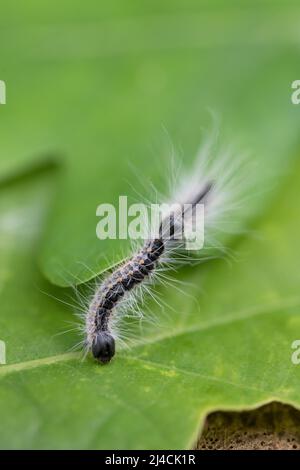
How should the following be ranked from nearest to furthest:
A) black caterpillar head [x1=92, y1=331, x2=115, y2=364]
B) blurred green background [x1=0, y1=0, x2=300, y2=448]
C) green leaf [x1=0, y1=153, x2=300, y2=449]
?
1. green leaf [x1=0, y1=153, x2=300, y2=449]
2. blurred green background [x1=0, y1=0, x2=300, y2=448]
3. black caterpillar head [x1=92, y1=331, x2=115, y2=364]

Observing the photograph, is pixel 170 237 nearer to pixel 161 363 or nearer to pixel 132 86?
pixel 161 363

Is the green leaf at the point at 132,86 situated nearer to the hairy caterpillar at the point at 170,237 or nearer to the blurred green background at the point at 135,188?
the blurred green background at the point at 135,188

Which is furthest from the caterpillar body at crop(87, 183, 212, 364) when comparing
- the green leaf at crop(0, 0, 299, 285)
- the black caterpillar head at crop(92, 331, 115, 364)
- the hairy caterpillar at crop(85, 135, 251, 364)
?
the green leaf at crop(0, 0, 299, 285)

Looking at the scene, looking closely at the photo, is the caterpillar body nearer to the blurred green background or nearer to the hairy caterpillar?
the hairy caterpillar

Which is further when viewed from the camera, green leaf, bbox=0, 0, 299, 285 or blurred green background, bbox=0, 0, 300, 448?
green leaf, bbox=0, 0, 299, 285

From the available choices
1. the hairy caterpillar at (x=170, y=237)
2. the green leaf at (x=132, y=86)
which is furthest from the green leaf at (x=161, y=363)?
the green leaf at (x=132, y=86)

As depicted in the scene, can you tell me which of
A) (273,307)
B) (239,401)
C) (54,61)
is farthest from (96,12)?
(239,401)

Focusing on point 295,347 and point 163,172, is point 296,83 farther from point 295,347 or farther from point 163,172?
point 295,347

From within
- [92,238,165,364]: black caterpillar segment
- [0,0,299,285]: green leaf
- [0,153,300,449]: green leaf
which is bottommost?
[0,153,300,449]: green leaf
